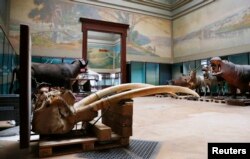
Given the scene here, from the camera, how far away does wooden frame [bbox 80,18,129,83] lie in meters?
14.7

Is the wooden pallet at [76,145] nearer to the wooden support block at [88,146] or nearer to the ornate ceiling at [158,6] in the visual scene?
the wooden support block at [88,146]

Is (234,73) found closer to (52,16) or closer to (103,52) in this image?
(52,16)

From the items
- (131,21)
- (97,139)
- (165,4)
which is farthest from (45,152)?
(165,4)

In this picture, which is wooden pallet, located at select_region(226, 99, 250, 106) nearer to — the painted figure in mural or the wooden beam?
the painted figure in mural

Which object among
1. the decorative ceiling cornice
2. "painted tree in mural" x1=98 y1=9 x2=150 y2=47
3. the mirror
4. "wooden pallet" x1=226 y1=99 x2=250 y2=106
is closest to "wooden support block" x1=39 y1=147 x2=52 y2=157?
"wooden pallet" x1=226 y1=99 x2=250 y2=106

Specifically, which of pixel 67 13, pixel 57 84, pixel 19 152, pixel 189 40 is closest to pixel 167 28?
pixel 189 40

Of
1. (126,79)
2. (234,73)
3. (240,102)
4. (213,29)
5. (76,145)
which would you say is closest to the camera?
(76,145)

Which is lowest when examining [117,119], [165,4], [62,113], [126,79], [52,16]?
[117,119]

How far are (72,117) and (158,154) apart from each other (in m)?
1.21

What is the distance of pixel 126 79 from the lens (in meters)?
16.0

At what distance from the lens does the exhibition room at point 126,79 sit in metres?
2.49

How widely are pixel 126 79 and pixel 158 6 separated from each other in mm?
7491

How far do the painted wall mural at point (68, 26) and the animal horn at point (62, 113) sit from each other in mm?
11735

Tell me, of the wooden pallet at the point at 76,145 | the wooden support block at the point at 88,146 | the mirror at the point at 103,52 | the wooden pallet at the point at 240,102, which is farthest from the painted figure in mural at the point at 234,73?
the mirror at the point at 103,52
